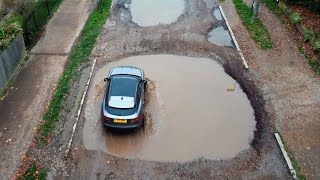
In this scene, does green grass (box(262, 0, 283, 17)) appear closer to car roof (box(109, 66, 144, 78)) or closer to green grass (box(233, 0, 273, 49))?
green grass (box(233, 0, 273, 49))

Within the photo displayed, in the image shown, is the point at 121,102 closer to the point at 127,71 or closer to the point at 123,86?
the point at 123,86

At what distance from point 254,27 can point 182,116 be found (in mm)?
9807

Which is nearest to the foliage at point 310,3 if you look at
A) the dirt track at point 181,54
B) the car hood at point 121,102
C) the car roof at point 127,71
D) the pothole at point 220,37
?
the dirt track at point 181,54

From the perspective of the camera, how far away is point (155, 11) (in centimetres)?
2719

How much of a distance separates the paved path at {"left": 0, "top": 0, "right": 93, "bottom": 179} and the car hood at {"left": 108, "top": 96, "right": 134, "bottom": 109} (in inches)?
141

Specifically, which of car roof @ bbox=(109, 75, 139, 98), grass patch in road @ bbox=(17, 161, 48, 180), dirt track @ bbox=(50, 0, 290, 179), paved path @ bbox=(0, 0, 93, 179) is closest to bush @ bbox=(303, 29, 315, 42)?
dirt track @ bbox=(50, 0, 290, 179)

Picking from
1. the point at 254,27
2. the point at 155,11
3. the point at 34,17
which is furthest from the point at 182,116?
the point at 34,17

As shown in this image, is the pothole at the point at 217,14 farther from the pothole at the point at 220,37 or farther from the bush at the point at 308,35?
the bush at the point at 308,35

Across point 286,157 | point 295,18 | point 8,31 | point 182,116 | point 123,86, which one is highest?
point 8,31

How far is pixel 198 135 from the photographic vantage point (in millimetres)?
17172

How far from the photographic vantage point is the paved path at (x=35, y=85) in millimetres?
16484

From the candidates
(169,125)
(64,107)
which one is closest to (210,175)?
(169,125)

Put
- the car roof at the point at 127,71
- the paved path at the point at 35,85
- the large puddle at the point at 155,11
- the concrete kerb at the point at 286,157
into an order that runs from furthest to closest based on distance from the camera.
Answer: the large puddle at the point at 155,11, the car roof at the point at 127,71, the paved path at the point at 35,85, the concrete kerb at the point at 286,157

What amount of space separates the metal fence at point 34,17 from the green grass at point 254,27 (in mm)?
12495
